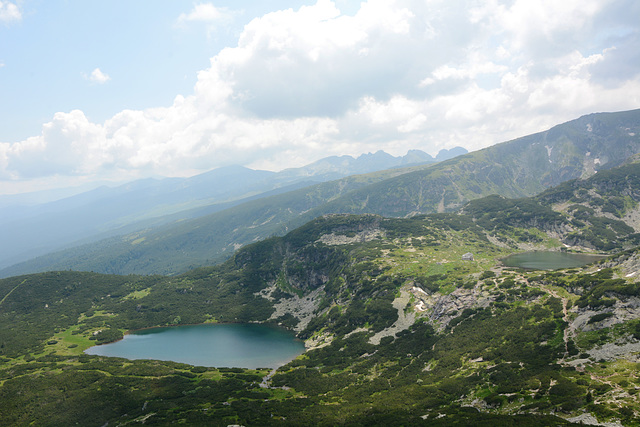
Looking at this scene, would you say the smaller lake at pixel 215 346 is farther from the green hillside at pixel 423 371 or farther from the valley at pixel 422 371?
the green hillside at pixel 423 371

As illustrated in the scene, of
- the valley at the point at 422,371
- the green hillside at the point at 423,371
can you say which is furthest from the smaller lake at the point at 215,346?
the green hillside at the point at 423,371

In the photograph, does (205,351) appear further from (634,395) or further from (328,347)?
(634,395)

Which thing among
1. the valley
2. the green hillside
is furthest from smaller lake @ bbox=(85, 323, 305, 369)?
the green hillside

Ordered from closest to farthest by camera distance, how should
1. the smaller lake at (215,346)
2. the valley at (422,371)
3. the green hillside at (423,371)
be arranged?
the valley at (422,371), the green hillside at (423,371), the smaller lake at (215,346)

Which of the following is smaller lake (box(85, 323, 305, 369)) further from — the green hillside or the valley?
the green hillside

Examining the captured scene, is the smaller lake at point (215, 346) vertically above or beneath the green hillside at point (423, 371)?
beneath

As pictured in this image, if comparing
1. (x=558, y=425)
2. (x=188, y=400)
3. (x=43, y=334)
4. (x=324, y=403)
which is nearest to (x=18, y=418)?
(x=188, y=400)

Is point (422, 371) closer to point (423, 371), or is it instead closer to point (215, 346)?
point (423, 371)

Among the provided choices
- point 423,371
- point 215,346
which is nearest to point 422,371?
point 423,371
